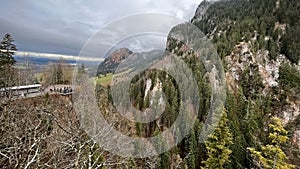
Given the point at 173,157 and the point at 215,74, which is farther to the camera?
the point at 215,74

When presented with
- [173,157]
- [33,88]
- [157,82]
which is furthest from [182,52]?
[33,88]

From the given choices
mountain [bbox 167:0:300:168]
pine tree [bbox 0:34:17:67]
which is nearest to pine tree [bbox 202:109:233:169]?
mountain [bbox 167:0:300:168]

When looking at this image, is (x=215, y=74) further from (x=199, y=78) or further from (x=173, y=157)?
(x=173, y=157)

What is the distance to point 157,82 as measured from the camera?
5172 centimetres

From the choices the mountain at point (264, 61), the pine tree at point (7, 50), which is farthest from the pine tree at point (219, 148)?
the pine tree at point (7, 50)

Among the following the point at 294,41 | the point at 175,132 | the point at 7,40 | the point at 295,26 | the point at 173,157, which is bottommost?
the point at 173,157

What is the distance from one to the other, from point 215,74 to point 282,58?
2009cm

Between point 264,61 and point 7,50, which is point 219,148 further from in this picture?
point 264,61

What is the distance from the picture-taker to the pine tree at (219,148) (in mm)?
23531

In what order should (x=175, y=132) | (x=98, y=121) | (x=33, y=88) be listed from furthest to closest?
1. (x=175, y=132)
2. (x=33, y=88)
3. (x=98, y=121)

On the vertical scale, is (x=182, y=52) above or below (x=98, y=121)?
above

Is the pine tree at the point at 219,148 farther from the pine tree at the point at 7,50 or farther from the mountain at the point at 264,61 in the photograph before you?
the pine tree at the point at 7,50

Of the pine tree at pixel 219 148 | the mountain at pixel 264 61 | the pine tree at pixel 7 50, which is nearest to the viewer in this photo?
the pine tree at pixel 219 148

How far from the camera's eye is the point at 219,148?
2362cm
